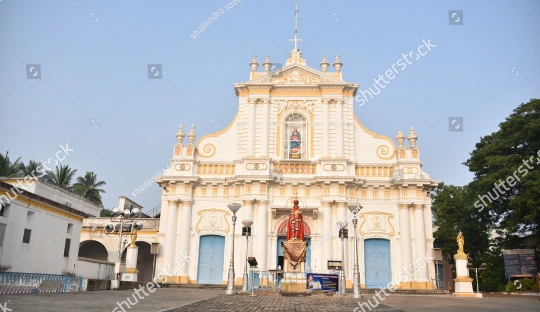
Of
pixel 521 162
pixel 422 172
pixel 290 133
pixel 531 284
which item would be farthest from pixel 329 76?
pixel 531 284

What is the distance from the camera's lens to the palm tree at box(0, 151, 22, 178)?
39.9m

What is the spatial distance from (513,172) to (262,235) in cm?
1547

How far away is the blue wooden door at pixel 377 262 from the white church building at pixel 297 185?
58 mm

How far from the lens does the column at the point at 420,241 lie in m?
26.2

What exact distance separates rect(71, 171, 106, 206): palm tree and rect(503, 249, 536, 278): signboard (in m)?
42.4

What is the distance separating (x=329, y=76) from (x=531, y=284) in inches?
691

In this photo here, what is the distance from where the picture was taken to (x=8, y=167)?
43438 mm

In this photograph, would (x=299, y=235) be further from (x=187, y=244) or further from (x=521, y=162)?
(x=521, y=162)

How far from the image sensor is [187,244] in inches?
1085

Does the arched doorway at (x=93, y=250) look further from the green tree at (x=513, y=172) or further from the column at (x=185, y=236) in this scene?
the green tree at (x=513, y=172)

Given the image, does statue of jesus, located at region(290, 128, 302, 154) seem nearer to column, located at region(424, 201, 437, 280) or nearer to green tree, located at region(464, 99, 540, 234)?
column, located at region(424, 201, 437, 280)

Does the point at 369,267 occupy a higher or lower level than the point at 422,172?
lower

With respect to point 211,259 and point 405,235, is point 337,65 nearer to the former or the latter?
point 405,235

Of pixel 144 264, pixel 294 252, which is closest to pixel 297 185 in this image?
pixel 294 252
